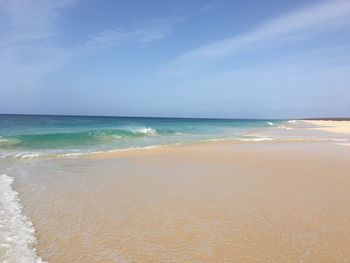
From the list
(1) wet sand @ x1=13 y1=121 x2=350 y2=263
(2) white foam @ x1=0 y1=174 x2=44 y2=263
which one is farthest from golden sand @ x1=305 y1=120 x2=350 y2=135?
(2) white foam @ x1=0 y1=174 x2=44 y2=263

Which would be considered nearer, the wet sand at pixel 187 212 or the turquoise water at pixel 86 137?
the wet sand at pixel 187 212

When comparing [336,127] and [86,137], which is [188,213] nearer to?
[86,137]

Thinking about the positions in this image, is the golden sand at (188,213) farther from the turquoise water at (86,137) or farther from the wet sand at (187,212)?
the turquoise water at (86,137)

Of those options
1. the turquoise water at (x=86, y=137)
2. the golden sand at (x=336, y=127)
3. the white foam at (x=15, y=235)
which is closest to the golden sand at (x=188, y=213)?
the white foam at (x=15, y=235)

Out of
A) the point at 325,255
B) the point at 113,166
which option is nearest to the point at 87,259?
the point at 325,255

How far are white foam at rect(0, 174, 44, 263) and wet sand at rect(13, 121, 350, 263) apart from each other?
5.1 inches

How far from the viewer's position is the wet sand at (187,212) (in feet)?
12.4

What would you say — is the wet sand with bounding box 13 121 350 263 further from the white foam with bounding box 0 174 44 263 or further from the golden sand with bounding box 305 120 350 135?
the golden sand with bounding box 305 120 350 135

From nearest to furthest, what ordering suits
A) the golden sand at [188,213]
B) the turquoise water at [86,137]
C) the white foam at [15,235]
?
the white foam at [15,235]
the golden sand at [188,213]
the turquoise water at [86,137]

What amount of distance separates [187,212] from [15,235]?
259 centimetres

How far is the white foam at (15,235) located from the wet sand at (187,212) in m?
0.13

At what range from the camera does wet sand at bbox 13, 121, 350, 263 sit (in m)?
3.77

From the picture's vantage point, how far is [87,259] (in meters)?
3.52

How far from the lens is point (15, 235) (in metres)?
4.12
